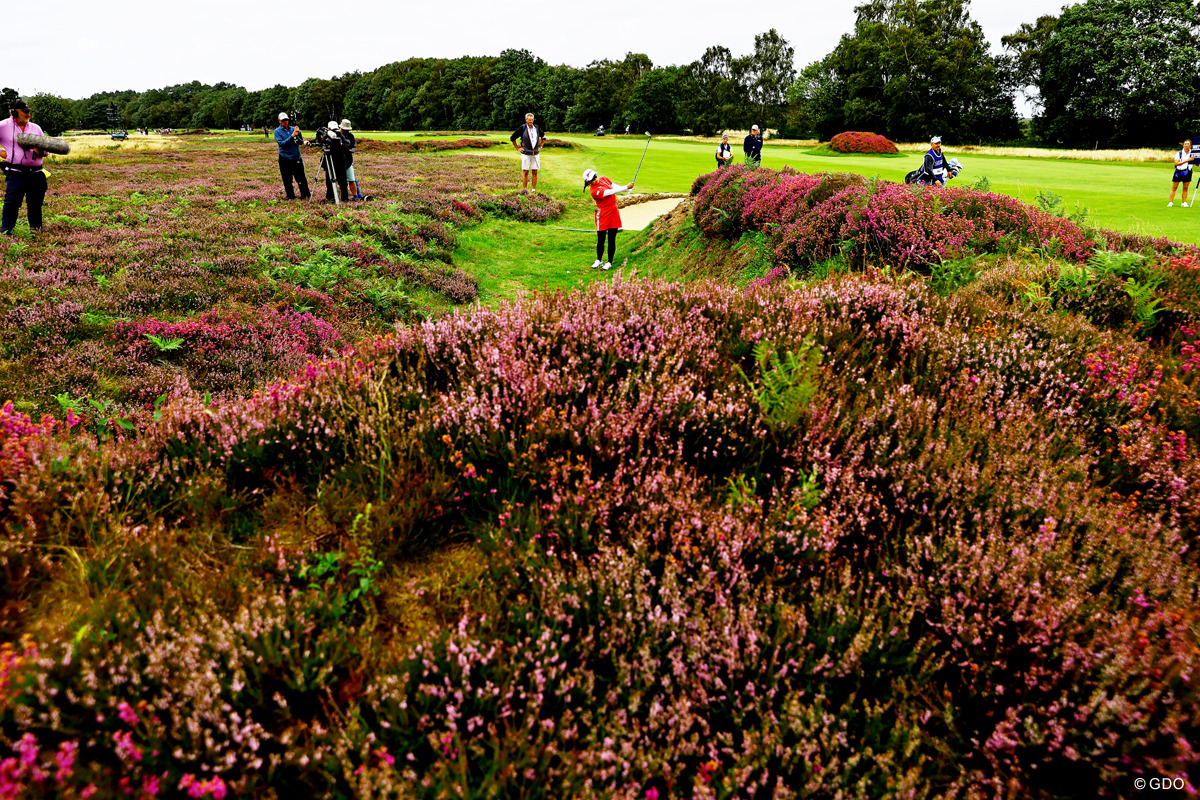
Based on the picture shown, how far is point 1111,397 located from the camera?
3.78 meters

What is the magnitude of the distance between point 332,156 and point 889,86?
2752 inches

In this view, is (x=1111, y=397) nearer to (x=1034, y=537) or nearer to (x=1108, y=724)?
(x=1034, y=537)

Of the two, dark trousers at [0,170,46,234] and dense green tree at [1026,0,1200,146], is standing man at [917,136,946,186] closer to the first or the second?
dark trousers at [0,170,46,234]

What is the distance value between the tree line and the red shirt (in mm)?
66373

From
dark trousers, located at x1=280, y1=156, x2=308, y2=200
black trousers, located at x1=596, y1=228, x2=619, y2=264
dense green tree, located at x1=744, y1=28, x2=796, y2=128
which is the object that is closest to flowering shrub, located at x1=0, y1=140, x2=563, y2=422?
dark trousers, located at x1=280, y1=156, x2=308, y2=200

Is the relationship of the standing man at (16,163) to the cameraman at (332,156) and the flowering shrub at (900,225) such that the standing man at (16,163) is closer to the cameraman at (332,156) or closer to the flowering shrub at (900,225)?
the cameraman at (332,156)

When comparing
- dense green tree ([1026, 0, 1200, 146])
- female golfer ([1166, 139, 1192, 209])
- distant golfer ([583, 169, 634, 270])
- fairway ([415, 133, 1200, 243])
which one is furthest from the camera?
dense green tree ([1026, 0, 1200, 146])

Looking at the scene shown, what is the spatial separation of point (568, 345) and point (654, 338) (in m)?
0.60

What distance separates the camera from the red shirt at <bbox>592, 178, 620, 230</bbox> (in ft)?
43.3

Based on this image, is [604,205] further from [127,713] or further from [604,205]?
[127,713]

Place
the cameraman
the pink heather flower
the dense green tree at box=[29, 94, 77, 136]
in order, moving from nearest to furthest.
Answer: the pink heather flower, the cameraman, the dense green tree at box=[29, 94, 77, 136]

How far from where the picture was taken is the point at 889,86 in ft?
219

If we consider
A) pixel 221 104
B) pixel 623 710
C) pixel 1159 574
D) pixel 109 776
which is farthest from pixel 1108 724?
pixel 221 104

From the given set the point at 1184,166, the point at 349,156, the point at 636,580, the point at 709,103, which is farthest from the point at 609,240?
the point at 709,103
